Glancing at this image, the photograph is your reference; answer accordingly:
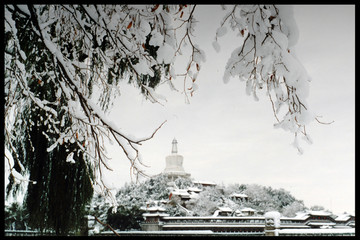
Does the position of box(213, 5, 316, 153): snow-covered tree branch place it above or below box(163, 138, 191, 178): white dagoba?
above

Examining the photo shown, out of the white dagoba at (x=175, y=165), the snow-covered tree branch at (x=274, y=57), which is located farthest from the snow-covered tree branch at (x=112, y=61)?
the white dagoba at (x=175, y=165)

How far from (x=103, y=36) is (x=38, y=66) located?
0.33m

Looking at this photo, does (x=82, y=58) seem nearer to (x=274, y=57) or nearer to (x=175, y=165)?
(x=274, y=57)

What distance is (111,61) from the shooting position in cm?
135

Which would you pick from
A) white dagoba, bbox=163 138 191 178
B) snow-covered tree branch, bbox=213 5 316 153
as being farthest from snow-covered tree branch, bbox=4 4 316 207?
white dagoba, bbox=163 138 191 178

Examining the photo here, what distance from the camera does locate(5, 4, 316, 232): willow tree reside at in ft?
2.77

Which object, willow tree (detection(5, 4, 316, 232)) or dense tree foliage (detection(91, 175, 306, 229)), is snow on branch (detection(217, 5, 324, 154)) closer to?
willow tree (detection(5, 4, 316, 232))

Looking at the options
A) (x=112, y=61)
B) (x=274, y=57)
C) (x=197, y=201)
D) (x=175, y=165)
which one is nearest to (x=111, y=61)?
(x=112, y=61)

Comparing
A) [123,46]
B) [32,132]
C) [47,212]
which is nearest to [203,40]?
[123,46]

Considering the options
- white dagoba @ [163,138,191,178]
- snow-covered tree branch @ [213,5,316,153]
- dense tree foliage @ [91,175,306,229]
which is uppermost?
snow-covered tree branch @ [213,5,316,153]

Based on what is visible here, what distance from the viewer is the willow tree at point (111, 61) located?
844mm

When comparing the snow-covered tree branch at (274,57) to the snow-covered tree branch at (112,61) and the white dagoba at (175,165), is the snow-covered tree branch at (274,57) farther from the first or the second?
the white dagoba at (175,165)

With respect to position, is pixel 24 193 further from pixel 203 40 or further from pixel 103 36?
pixel 203 40
